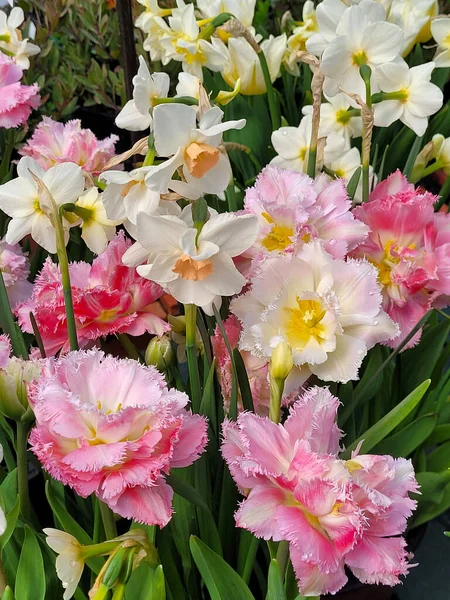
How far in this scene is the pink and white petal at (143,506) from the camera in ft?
1.25

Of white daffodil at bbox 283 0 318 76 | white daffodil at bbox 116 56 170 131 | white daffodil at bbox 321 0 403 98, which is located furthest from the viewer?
white daffodil at bbox 283 0 318 76

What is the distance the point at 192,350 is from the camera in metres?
0.48

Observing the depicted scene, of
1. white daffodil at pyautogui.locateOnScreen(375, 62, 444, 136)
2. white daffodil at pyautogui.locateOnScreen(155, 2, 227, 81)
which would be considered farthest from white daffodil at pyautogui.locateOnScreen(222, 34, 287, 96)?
white daffodil at pyautogui.locateOnScreen(375, 62, 444, 136)

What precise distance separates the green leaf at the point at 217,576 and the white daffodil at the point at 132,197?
221 mm

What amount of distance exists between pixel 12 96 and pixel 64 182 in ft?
1.41

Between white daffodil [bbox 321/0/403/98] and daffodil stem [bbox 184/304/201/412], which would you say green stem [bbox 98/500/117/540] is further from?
white daffodil [bbox 321/0/403/98]

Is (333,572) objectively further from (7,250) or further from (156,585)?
(7,250)

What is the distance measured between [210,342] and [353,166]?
0.30 metres

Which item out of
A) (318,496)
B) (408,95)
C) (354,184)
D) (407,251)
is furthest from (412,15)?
(318,496)

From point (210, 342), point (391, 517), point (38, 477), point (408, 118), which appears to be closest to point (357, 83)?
point (408, 118)

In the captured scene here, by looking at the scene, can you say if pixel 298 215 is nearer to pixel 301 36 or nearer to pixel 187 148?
pixel 187 148

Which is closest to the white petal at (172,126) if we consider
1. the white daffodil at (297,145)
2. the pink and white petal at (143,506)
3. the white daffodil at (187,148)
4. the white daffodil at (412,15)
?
the white daffodil at (187,148)

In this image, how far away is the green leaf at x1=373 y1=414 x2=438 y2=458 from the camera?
57 centimetres

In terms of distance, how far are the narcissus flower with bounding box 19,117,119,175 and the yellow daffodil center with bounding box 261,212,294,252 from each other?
0.30 m
